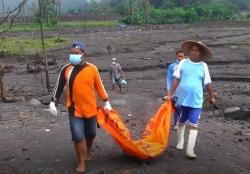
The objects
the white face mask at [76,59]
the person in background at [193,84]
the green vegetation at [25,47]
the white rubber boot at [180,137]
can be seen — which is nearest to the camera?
the white face mask at [76,59]

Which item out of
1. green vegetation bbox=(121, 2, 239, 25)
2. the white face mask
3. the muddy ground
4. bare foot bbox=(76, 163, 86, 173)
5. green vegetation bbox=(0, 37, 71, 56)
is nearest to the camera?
the white face mask

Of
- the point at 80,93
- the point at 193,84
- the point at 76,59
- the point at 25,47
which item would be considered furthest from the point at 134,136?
the point at 25,47

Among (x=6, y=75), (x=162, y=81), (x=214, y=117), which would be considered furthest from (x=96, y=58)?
(x=214, y=117)

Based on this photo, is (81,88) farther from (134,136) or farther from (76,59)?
(134,136)

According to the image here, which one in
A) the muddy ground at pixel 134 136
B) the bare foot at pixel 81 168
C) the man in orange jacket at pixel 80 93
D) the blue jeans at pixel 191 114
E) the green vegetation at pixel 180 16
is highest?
the man in orange jacket at pixel 80 93

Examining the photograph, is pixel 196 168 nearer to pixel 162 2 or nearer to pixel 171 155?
pixel 171 155

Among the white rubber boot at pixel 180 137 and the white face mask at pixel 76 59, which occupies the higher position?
the white face mask at pixel 76 59

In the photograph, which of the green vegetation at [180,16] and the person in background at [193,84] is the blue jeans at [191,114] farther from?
the green vegetation at [180,16]

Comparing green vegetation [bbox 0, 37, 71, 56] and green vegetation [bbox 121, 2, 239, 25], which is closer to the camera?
green vegetation [bbox 0, 37, 71, 56]

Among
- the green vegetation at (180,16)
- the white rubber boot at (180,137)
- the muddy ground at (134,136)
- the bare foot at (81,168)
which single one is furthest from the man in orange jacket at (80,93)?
the green vegetation at (180,16)

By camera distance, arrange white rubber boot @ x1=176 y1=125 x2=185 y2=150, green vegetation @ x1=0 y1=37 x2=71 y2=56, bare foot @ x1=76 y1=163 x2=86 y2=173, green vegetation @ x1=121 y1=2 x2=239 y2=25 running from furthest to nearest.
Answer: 1. green vegetation @ x1=121 y1=2 x2=239 y2=25
2. green vegetation @ x1=0 y1=37 x2=71 y2=56
3. white rubber boot @ x1=176 y1=125 x2=185 y2=150
4. bare foot @ x1=76 y1=163 x2=86 y2=173

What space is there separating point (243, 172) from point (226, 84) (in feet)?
42.2

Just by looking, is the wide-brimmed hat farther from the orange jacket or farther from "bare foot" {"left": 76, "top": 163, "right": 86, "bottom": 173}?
"bare foot" {"left": 76, "top": 163, "right": 86, "bottom": 173}

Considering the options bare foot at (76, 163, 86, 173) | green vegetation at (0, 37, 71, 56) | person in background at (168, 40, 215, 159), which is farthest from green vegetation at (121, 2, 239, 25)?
bare foot at (76, 163, 86, 173)
